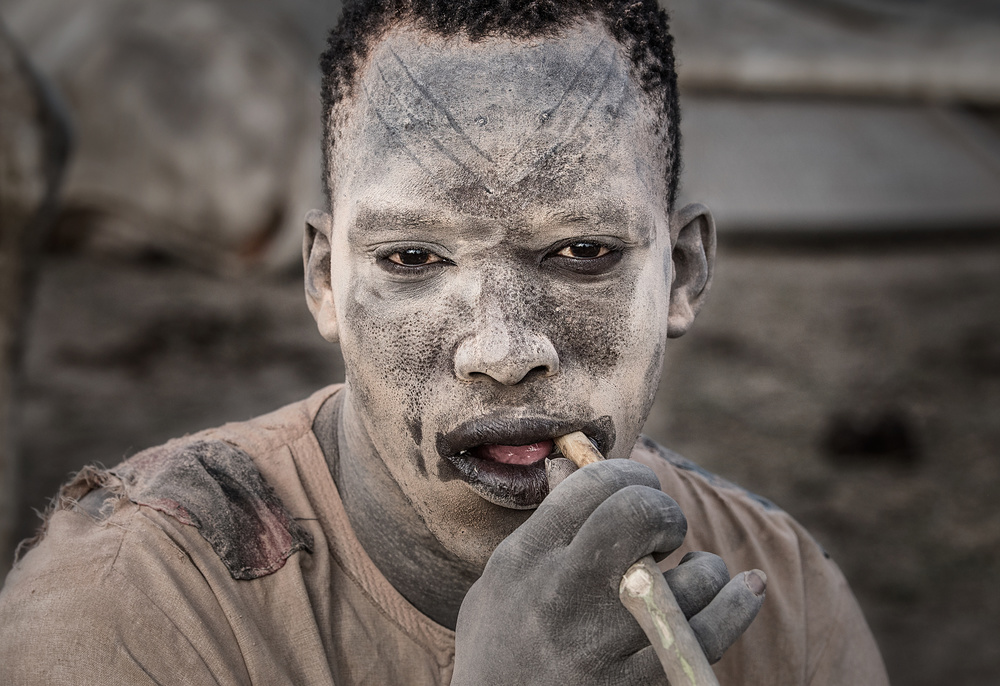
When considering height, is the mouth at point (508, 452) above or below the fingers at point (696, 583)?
above

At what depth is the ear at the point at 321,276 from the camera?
1985mm

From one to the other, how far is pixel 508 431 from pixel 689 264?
22.4 inches

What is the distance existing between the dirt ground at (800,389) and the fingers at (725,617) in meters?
3.22

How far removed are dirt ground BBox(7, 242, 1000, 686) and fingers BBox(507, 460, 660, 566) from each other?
10.9 feet

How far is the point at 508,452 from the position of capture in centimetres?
171

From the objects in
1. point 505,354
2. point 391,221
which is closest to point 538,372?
point 505,354

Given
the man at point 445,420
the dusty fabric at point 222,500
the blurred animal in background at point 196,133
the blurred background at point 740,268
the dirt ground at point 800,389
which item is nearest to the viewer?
the man at point 445,420

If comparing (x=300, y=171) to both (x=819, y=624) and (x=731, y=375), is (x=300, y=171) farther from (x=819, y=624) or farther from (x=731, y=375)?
(x=819, y=624)

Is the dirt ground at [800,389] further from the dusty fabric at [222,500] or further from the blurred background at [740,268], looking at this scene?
the dusty fabric at [222,500]

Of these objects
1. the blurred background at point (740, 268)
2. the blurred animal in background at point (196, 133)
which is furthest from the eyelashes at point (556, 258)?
the blurred animal in background at point (196, 133)

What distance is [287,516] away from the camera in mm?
1926

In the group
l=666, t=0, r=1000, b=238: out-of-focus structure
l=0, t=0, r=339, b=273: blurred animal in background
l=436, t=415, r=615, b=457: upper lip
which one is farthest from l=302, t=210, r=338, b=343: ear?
l=666, t=0, r=1000, b=238: out-of-focus structure

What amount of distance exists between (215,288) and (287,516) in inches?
219

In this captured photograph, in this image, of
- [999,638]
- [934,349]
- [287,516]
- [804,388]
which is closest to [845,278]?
[934,349]
